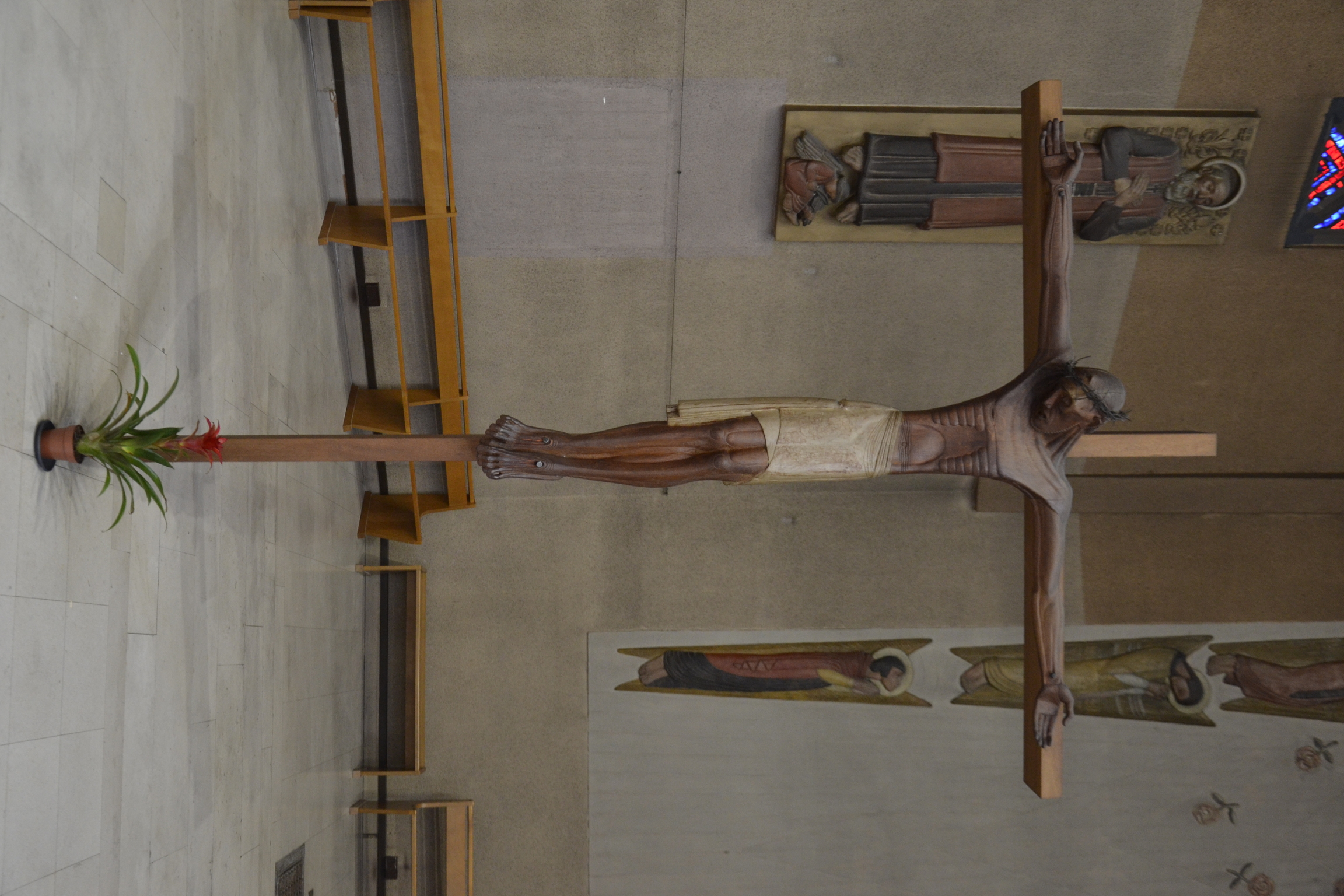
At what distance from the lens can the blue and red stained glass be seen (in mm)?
6562

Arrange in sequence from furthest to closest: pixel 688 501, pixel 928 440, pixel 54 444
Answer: pixel 688 501 → pixel 928 440 → pixel 54 444

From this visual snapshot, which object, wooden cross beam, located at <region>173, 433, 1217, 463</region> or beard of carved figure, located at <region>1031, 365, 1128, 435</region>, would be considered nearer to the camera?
wooden cross beam, located at <region>173, 433, 1217, 463</region>

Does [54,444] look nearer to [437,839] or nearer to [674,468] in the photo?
[674,468]

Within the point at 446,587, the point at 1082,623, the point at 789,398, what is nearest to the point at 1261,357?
the point at 1082,623

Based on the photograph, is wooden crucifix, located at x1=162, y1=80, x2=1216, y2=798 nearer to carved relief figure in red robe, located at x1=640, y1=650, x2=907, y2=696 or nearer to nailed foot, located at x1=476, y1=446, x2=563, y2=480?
nailed foot, located at x1=476, y1=446, x2=563, y2=480

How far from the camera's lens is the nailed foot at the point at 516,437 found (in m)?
3.59

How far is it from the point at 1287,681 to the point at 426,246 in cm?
639

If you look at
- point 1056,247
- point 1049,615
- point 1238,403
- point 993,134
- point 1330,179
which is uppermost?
point 993,134

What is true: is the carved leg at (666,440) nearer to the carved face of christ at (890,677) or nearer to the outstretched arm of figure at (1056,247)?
the outstretched arm of figure at (1056,247)

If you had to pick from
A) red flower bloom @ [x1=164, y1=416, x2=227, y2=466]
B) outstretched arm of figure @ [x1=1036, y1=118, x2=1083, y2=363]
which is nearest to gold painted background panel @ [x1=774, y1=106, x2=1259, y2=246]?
outstretched arm of figure @ [x1=1036, y1=118, x2=1083, y2=363]

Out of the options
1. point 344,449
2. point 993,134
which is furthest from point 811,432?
point 993,134

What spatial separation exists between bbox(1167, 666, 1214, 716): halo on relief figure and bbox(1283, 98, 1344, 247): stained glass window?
2.95 m

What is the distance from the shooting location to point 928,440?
4.05 metres

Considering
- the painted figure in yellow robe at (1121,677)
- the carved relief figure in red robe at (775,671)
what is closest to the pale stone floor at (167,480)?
the carved relief figure in red robe at (775,671)
